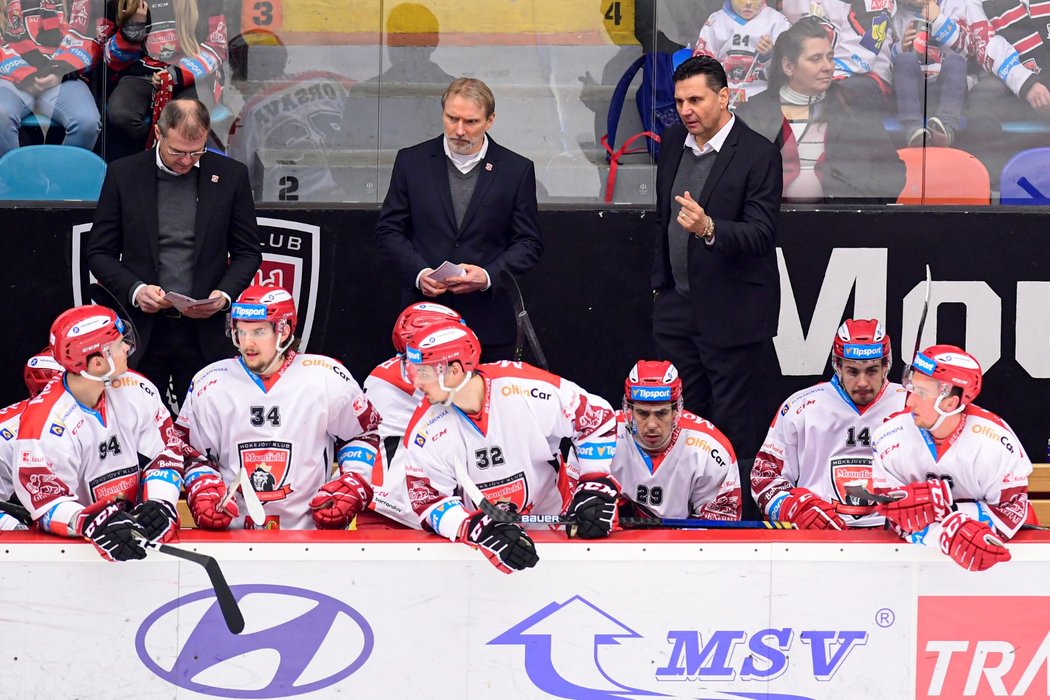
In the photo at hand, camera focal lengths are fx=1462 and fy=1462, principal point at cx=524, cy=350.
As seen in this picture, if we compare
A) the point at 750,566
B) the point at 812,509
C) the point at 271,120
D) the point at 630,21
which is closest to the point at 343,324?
the point at 271,120

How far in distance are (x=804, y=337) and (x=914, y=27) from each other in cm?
128

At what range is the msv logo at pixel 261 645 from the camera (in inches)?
137

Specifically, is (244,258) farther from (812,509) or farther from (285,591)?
(812,509)

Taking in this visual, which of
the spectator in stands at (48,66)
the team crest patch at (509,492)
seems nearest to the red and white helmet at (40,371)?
the spectator in stands at (48,66)

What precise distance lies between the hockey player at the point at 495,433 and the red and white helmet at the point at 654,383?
40cm

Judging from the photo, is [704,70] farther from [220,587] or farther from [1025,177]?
[220,587]

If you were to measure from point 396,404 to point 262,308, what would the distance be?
2.26ft

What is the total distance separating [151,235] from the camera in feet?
15.6

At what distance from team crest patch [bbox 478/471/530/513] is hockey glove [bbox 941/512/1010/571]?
3.85ft

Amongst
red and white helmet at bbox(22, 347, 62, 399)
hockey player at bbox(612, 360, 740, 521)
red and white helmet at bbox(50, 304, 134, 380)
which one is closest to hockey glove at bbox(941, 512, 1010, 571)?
hockey player at bbox(612, 360, 740, 521)

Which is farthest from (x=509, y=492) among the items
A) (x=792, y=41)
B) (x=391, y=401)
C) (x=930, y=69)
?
(x=930, y=69)

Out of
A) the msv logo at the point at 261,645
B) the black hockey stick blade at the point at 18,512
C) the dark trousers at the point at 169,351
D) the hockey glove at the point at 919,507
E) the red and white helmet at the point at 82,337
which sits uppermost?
the red and white helmet at the point at 82,337

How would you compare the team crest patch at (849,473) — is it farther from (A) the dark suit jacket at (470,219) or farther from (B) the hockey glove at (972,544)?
(B) the hockey glove at (972,544)

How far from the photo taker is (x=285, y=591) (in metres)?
3.51
